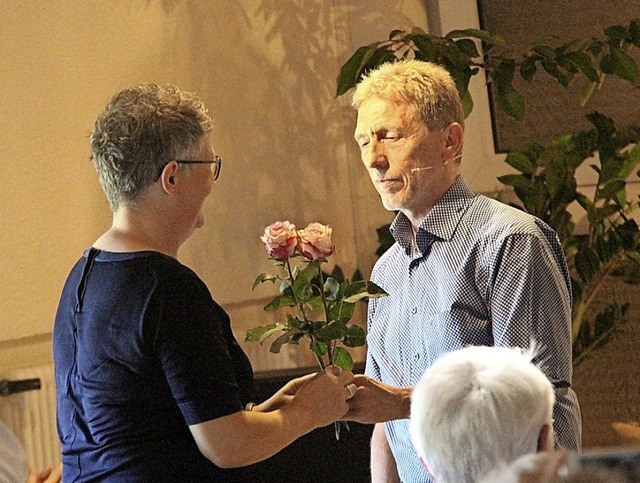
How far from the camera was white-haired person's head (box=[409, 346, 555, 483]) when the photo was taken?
1483 mm

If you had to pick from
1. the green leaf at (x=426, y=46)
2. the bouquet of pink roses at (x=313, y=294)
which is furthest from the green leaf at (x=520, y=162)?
the bouquet of pink roses at (x=313, y=294)

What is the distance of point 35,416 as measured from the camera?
11.2 ft

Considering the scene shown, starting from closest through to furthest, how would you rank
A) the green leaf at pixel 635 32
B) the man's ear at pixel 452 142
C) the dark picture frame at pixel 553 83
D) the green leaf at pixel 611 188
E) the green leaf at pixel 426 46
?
the man's ear at pixel 452 142 → the green leaf at pixel 426 46 → the green leaf at pixel 635 32 → the green leaf at pixel 611 188 → the dark picture frame at pixel 553 83

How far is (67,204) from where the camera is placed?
370 centimetres

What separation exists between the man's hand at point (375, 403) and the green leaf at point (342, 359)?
0.08m

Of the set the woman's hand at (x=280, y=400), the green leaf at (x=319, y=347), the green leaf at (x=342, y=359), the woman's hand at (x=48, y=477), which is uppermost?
the green leaf at (x=319, y=347)

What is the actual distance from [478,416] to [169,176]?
837mm

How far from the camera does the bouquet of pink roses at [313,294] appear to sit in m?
2.22

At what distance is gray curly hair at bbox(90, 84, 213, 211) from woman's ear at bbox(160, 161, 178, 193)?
0.04ft

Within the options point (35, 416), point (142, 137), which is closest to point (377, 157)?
point (142, 137)

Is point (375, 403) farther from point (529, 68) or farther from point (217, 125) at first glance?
point (217, 125)

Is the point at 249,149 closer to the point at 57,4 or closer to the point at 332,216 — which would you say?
the point at 332,216

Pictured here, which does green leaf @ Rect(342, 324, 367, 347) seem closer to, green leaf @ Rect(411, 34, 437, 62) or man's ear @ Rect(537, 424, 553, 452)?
man's ear @ Rect(537, 424, 553, 452)

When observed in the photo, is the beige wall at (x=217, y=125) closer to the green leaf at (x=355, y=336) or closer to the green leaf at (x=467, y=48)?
the green leaf at (x=467, y=48)
